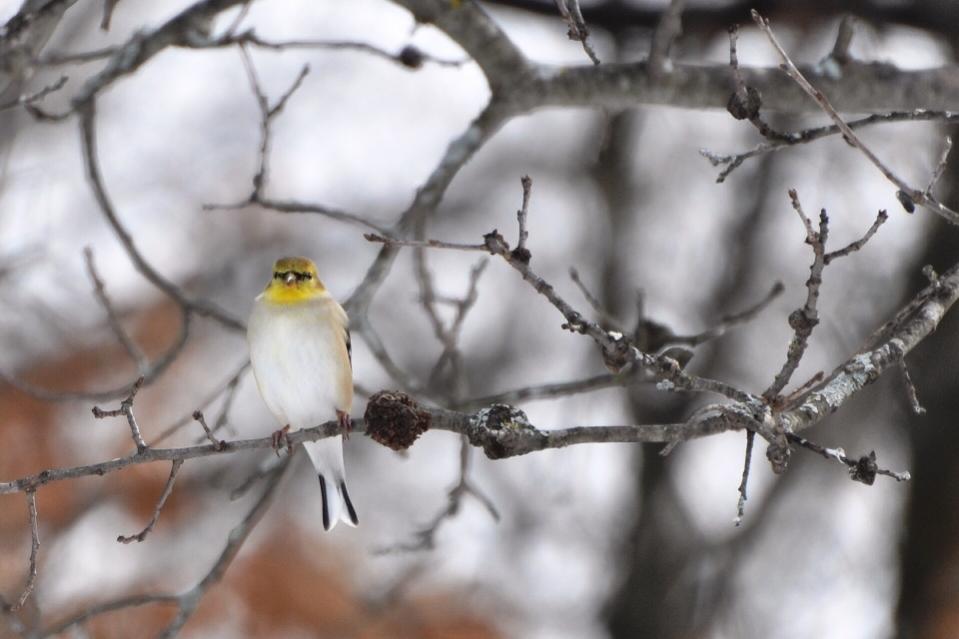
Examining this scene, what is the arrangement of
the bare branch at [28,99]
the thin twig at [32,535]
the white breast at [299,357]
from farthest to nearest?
1. the white breast at [299,357]
2. the bare branch at [28,99]
3. the thin twig at [32,535]

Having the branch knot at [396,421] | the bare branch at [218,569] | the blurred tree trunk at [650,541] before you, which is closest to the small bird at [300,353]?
the bare branch at [218,569]

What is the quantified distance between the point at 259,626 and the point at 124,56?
6476mm

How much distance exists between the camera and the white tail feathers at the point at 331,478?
493 cm

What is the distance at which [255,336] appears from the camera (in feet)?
14.9

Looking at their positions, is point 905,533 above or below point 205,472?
below

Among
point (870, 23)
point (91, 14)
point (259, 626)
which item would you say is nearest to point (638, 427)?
point (870, 23)

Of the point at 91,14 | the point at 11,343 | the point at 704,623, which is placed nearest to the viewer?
the point at 11,343

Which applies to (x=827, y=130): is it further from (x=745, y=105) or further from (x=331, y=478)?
(x=331, y=478)

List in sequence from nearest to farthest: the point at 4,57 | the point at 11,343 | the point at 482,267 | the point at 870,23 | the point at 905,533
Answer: the point at 4,57 < the point at 482,267 < the point at 870,23 < the point at 905,533 < the point at 11,343

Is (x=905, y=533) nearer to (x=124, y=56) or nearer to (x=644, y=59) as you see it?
(x=644, y=59)

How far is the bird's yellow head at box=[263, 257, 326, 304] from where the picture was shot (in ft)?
15.3

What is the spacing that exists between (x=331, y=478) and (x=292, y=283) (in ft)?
3.16

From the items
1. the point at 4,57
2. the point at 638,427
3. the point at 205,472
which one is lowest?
the point at 638,427

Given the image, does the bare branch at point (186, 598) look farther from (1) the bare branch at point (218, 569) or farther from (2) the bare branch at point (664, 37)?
(2) the bare branch at point (664, 37)
